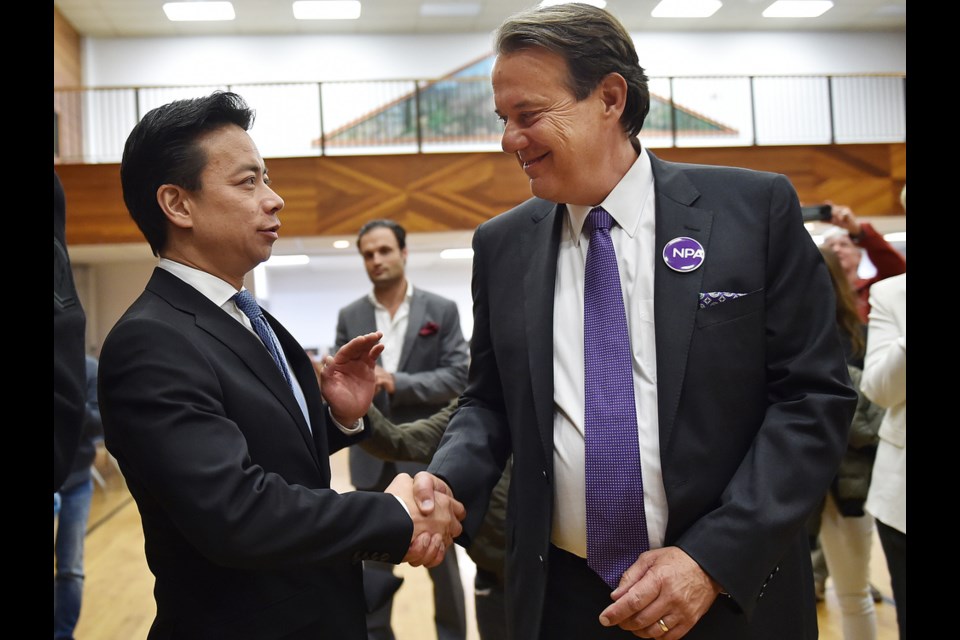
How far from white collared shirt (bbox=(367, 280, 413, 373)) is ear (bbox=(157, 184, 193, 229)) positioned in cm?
272

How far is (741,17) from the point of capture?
1681 centimetres

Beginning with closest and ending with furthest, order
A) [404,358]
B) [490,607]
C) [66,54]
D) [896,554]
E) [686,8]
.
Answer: [896,554]
[490,607]
[404,358]
[66,54]
[686,8]

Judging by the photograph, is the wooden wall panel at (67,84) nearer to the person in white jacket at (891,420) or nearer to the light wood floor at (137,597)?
the light wood floor at (137,597)

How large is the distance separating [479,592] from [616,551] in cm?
167

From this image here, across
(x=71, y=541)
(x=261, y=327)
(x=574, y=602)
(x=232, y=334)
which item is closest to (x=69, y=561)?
(x=71, y=541)

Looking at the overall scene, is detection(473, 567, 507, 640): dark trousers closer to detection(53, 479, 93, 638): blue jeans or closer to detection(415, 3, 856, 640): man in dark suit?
detection(415, 3, 856, 640): man in dark suit

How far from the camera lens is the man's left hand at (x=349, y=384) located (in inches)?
79.3

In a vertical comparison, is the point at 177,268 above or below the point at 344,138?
below

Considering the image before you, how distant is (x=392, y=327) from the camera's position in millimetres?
4523

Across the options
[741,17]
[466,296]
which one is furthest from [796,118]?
[466,296]

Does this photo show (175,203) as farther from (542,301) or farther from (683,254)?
(683,254)

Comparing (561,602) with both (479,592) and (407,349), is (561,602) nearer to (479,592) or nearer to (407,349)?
(479,592)

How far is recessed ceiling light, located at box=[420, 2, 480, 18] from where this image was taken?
15.9 m

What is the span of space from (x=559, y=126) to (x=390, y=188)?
33.7 ft
